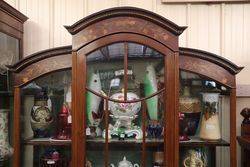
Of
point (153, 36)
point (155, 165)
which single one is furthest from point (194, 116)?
point (153, 36)

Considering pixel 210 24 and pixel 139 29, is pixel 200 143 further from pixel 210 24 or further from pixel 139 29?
pixel 210 24

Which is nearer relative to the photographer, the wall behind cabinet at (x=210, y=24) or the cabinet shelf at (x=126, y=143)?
the cabinet shelf at (x=126, y=143)

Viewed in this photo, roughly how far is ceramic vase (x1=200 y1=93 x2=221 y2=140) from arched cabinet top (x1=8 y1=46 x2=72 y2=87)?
2.29ft

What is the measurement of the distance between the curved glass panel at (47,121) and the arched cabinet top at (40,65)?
31mm

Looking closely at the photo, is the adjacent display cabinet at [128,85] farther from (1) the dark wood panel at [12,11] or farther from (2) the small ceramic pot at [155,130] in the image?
(1) the dark wood panel at [12,11]

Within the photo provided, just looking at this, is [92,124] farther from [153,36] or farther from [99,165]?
[153,36]

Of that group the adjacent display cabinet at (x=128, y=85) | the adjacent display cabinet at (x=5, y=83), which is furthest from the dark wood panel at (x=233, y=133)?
the adjacent display cabinet at (x=5, y=83)

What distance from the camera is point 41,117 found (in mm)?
1622

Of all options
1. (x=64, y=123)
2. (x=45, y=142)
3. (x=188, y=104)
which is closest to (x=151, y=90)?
(x=188, y=104)

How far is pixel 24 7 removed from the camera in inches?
75.9

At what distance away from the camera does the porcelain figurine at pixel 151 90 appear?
1.44m

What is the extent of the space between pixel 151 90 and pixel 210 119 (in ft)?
1.22

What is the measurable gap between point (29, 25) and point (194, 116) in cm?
110

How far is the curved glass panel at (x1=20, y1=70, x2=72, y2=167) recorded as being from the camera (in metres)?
1.56
